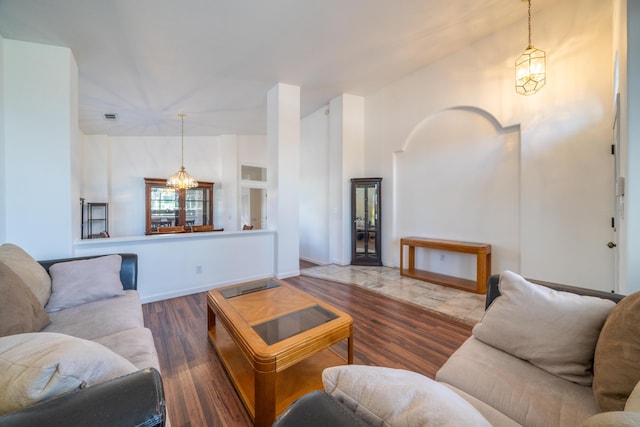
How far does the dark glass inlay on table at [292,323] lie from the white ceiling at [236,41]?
9.65 feet

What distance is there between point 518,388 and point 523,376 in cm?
10

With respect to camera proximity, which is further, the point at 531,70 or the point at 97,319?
the point at 531,70

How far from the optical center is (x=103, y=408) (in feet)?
1.96

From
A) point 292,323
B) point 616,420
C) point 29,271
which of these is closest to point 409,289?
point 292,323

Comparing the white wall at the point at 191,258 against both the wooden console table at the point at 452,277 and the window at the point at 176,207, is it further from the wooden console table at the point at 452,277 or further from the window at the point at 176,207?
the window at the point at 176,207

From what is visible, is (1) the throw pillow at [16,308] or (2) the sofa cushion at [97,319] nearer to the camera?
(1) the throw pillow at [16,308]

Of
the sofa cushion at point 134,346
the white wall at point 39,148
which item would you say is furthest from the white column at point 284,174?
the sofa cushion at point 134,346

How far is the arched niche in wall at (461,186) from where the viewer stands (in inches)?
127

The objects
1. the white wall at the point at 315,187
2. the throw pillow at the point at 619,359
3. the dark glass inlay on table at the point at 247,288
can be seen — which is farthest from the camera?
the white wall at the point at 315,187

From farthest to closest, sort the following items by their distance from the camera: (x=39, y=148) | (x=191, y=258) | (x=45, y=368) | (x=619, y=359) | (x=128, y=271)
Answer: (x=191, y=258) < (x=39, y=148) < (x=128, y=271) < (x=619, y=359) < (x=45, y=368)

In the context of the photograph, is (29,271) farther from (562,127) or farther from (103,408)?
(562,127)

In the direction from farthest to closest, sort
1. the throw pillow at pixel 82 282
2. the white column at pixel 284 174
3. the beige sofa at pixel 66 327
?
the white column at pixel 284 174 < the throw pillow at pixel 82 282 < the beige sofa at pixel 66 327

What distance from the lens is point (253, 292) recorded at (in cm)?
225

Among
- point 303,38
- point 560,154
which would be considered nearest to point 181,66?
point 303,38
